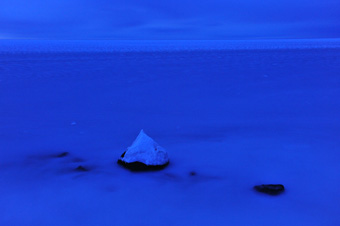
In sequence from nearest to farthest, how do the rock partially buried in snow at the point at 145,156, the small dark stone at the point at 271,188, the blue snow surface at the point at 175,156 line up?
the blue snow surface at the point at 175,156
the small dark stone at the point at 271,188
the rock partially buried in snow at the point at 145,156

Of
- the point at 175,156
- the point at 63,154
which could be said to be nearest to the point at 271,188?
the point at 175,156

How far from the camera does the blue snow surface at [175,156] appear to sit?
7.34 ft

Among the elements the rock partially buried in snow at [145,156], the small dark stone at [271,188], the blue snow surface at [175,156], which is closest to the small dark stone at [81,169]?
the blue snow surface at [175,156]

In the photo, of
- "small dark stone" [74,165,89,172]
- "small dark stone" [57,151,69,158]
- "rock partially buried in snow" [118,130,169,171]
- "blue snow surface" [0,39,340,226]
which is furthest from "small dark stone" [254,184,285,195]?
"small dark stone" [57,151,69,158]

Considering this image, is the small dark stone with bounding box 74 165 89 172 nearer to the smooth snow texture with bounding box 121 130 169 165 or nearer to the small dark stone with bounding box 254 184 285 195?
the smooth snow texture with bounding box 121 130 169 165

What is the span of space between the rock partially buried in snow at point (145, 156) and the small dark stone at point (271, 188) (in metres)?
0.98

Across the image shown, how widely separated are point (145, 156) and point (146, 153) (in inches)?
1.3

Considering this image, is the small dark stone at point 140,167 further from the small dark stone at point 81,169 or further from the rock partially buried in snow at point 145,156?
the small dark stone at point 81,169

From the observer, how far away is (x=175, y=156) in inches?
127

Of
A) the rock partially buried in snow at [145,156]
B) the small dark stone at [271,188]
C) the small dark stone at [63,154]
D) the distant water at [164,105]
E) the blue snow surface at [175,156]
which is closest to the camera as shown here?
the blue snow surface at [175,156]

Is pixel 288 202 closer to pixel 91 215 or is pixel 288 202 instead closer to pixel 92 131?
pixel 91 215

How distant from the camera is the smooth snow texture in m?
2.82

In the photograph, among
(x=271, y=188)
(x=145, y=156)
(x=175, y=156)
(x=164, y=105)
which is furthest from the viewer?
(x=164, y=105)

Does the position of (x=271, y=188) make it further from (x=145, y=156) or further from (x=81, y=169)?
(x=81, y=169)
